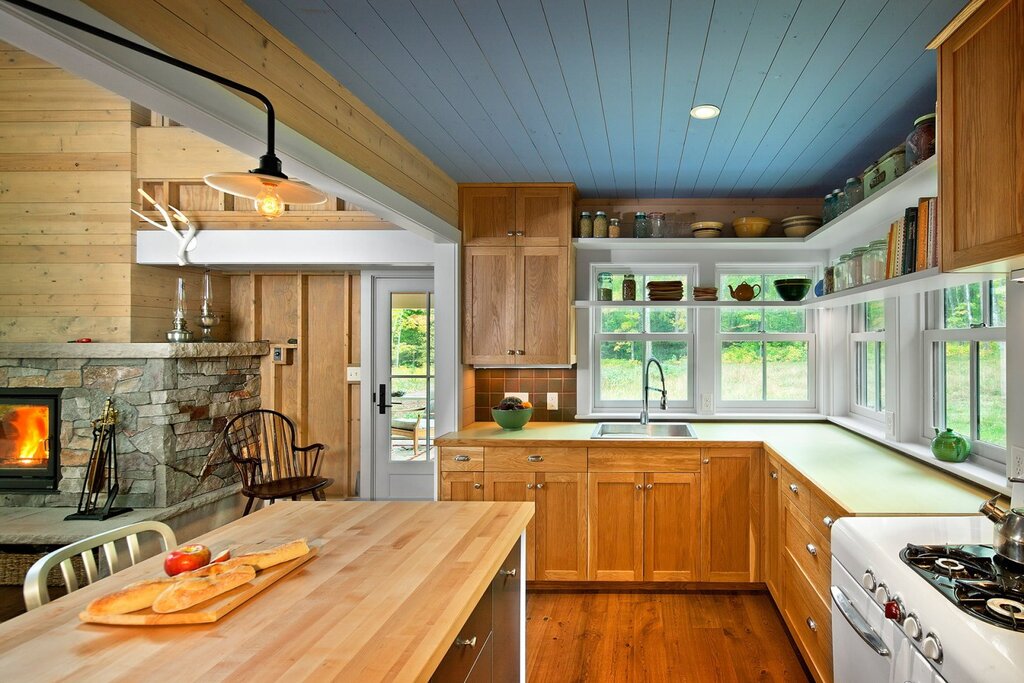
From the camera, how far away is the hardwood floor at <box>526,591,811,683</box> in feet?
8.61

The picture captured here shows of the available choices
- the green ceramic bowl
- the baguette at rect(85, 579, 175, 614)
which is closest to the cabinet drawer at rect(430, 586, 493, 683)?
the baguette at rect(85, 579, 175, 614)

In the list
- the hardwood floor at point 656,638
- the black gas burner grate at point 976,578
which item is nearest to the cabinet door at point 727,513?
the hardwood floor at point 656,638

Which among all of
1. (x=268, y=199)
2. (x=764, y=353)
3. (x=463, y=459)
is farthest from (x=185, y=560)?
(x=764, y=353)

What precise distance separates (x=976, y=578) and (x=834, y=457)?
5.10 ft

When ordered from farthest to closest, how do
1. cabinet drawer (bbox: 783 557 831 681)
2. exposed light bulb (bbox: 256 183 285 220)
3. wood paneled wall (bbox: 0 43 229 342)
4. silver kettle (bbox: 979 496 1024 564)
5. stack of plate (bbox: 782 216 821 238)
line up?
wood paneled wall (bbox: 0 43 229 342)
stack of plate (bbox: 782 216 821 238)
cabinet drawer (bbox: 783 557 831 681)
exposed light bulb (bbox: 256 183 285 220)
silver kettle (bbox: 979 496 1024 564)

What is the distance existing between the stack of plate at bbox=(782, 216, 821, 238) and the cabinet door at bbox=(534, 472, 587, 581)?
84.2 inches

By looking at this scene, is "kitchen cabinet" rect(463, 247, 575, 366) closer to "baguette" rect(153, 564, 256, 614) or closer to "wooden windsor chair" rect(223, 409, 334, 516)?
"wooden windsor chair" rect(223, 409, 334, 516)

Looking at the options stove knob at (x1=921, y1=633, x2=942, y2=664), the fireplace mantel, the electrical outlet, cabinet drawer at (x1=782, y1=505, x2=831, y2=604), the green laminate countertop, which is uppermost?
the fireplace mantel

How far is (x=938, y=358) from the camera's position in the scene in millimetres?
2869

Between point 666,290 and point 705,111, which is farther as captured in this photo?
point 666,290

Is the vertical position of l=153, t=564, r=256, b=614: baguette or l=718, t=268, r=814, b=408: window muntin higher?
l=718, t=268, r=814, b=408: window muntin

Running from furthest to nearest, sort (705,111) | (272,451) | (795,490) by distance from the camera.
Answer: (272,451) → (795,490) → (705,111)

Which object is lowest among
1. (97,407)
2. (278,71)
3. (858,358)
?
(97,407)

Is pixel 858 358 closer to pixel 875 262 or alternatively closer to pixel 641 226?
pixel 875 262
